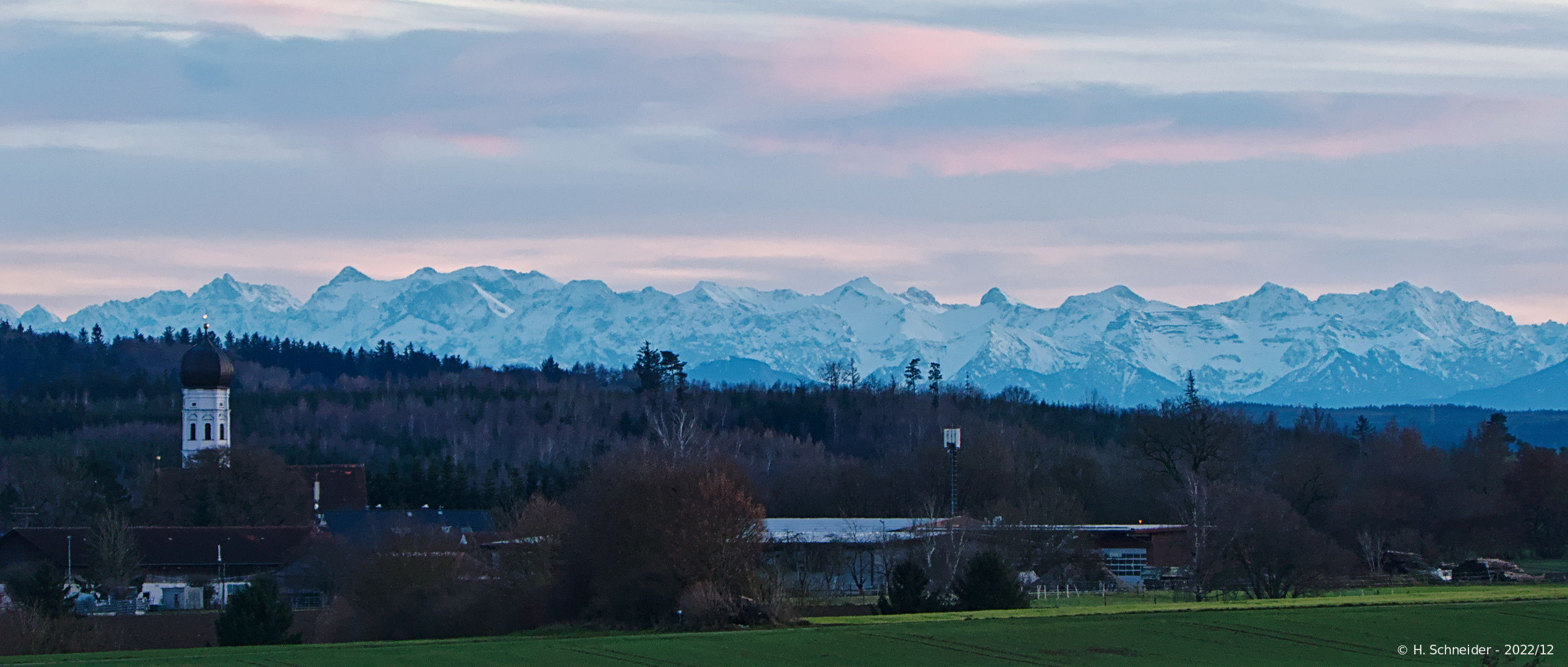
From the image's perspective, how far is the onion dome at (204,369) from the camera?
121812mm

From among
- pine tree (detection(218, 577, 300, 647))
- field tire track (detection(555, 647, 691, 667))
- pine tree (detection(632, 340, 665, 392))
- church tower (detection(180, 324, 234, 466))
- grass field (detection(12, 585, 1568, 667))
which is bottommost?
pine tree (detection(218, 577, 300, 647))

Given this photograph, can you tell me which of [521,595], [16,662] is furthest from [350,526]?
Result: [16,662]

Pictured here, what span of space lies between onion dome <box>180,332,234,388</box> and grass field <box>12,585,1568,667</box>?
7698cm

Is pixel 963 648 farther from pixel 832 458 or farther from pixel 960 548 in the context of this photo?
pixel 832 458

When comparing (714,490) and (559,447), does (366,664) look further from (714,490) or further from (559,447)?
(559,447)

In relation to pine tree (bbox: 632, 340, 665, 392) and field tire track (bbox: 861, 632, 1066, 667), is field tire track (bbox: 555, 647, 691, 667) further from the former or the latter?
pine tree (bbox: 632, 340, 665, 392)

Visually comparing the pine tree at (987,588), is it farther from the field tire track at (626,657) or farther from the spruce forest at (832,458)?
the field tire track at (626,657)

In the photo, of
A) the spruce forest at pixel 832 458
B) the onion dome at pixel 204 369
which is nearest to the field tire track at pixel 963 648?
the spruce forest at pixel 832 458

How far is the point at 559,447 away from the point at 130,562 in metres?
78.5

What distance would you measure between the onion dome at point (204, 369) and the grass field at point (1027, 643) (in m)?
77.0

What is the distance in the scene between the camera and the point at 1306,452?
13038 centimetres

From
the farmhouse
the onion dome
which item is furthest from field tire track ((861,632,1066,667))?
the onion dome

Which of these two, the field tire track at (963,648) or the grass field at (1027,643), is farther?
the grass field at (1027,643)

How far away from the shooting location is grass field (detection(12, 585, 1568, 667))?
4122cm
